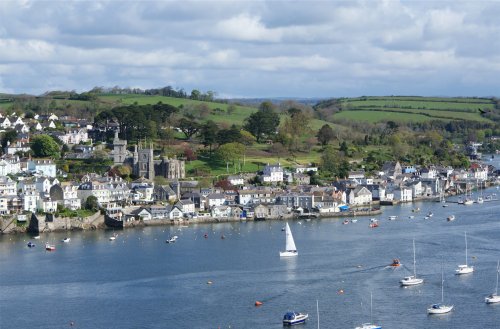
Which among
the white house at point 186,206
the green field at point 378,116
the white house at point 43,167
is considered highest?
the green field at point 378,116

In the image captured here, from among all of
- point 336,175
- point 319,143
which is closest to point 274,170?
point 336,175

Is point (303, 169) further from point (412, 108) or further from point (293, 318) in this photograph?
point (412, 108)

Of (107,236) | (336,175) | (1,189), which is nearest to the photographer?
(107,236)

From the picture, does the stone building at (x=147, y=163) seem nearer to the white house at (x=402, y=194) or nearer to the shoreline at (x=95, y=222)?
the shoreline at (x=95, y=222)

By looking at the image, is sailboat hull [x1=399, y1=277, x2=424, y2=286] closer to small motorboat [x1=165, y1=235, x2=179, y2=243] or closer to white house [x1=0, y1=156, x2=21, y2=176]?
small motorboat [x1=165, y1=235, x2=179, y2=243]

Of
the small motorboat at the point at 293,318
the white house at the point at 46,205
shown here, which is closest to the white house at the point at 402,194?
the white house at the point at 46,205

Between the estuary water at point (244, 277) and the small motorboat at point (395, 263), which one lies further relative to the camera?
the small motorboat at point (395, 263)

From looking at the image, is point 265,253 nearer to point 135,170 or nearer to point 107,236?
point 107,236

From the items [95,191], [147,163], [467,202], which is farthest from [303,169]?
[95,191]
